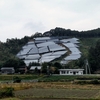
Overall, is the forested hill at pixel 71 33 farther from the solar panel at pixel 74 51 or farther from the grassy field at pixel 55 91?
the grassy field at pixel 55 91

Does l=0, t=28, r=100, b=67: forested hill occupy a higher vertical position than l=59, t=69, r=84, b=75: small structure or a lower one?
higher

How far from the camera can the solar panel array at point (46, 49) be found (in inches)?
3460

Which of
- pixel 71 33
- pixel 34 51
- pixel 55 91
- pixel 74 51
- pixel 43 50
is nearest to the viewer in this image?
pixel 55 91

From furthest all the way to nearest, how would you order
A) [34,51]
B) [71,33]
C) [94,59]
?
[71,33], [34,51], [94,59]

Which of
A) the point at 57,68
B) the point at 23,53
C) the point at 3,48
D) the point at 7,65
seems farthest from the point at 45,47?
the point at 57,68

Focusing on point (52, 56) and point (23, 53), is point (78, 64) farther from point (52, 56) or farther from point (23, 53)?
point (23, 53)

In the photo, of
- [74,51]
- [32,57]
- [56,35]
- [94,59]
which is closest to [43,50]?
[32,57]

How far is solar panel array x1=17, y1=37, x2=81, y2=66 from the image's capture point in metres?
87.9

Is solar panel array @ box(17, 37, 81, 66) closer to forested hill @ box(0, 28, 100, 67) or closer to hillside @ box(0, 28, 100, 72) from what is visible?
hillside @ box(0, 28, 100, 72)

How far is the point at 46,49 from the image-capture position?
96.8 m

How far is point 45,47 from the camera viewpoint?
98750 millimetres

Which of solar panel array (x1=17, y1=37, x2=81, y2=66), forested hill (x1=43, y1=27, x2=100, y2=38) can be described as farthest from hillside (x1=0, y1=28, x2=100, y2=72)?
solar panel array (x1=17, y1=37, x2=81, y2=66)

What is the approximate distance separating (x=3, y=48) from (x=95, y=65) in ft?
131

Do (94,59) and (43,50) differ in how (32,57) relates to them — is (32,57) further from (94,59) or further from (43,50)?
(94,59)
